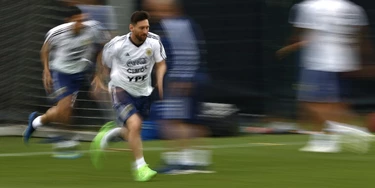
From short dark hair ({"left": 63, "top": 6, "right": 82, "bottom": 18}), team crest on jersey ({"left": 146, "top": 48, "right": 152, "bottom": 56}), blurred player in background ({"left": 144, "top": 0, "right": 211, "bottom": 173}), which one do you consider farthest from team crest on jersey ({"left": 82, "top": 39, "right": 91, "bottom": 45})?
short dark hair ({"left": 63, "top": 6, "right": 82, "bottom": 18})

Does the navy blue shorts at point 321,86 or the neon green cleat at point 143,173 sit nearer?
the neon green cleat at point 143,173

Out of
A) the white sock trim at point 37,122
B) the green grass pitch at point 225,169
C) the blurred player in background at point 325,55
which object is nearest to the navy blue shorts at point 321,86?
the blurred player in background at point 325,55

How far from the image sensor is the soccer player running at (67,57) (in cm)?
1128

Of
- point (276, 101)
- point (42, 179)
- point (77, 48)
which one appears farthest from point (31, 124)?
point (276, 101)

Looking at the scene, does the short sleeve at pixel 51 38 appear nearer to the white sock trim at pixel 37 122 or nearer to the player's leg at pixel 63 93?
the player's leg at pixel 63 93

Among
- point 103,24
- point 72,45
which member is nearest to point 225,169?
point 72,45

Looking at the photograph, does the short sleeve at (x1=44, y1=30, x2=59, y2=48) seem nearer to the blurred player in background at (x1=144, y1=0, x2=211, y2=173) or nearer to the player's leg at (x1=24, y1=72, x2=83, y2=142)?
the player's leg at (x1=24, y1=72, x2=83, y2=142)

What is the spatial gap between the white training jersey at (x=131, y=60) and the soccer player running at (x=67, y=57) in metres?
1.81

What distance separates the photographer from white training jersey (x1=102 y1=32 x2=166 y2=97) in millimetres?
9414

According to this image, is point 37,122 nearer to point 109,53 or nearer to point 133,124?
point 109,53

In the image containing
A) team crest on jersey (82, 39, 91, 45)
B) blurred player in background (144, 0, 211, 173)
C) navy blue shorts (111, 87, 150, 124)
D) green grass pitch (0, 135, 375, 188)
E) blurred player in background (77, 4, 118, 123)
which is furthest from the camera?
blurred player in background (77, 4, 118, 123)

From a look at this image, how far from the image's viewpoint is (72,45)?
11.4m

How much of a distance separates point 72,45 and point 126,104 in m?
2.29

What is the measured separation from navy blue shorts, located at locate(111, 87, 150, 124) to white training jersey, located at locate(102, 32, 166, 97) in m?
0.05
